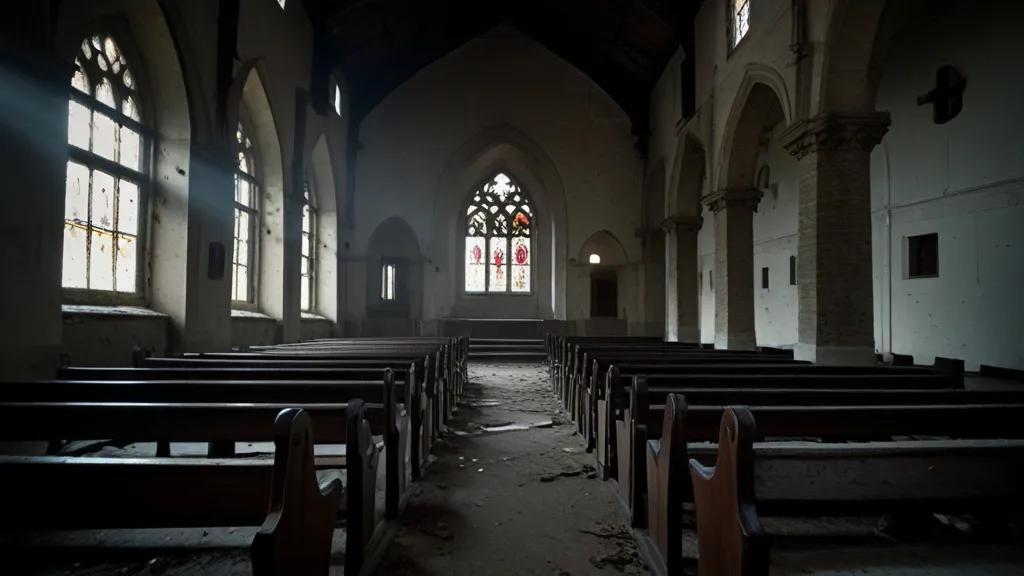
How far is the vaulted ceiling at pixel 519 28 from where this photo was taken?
37.4 ft

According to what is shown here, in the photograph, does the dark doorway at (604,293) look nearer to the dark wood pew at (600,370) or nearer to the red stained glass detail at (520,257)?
the red stained glass detail at (520,257)

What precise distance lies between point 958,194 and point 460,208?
A: 11.7m

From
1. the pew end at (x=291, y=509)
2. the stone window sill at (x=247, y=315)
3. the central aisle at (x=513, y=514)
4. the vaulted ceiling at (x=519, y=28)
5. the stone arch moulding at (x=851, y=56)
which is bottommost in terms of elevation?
the central aisle at (x=513, y=514)

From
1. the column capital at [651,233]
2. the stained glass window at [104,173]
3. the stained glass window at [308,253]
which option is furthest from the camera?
the column capital at [651,233]

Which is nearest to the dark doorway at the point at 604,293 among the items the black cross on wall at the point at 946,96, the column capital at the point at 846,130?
the black cross on wall at the point at 946,96

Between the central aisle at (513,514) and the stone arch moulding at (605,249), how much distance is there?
10437 mm

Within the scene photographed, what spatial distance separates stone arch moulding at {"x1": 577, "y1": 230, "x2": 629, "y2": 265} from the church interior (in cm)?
10

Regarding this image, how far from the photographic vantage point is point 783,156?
11.5 meters

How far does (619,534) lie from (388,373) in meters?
1.39

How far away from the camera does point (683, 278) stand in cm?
1216

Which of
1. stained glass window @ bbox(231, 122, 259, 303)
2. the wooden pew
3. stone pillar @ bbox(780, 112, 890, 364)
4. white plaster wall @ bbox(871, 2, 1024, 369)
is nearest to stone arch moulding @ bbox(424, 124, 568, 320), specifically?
stained glass window @ bbox(231, 122, 259, 303)

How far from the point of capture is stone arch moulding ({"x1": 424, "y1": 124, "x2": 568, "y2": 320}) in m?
15.1

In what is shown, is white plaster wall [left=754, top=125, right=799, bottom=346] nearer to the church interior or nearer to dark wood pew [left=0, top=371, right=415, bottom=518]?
the church interior

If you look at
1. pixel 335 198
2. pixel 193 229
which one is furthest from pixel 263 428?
pixel 335 198
